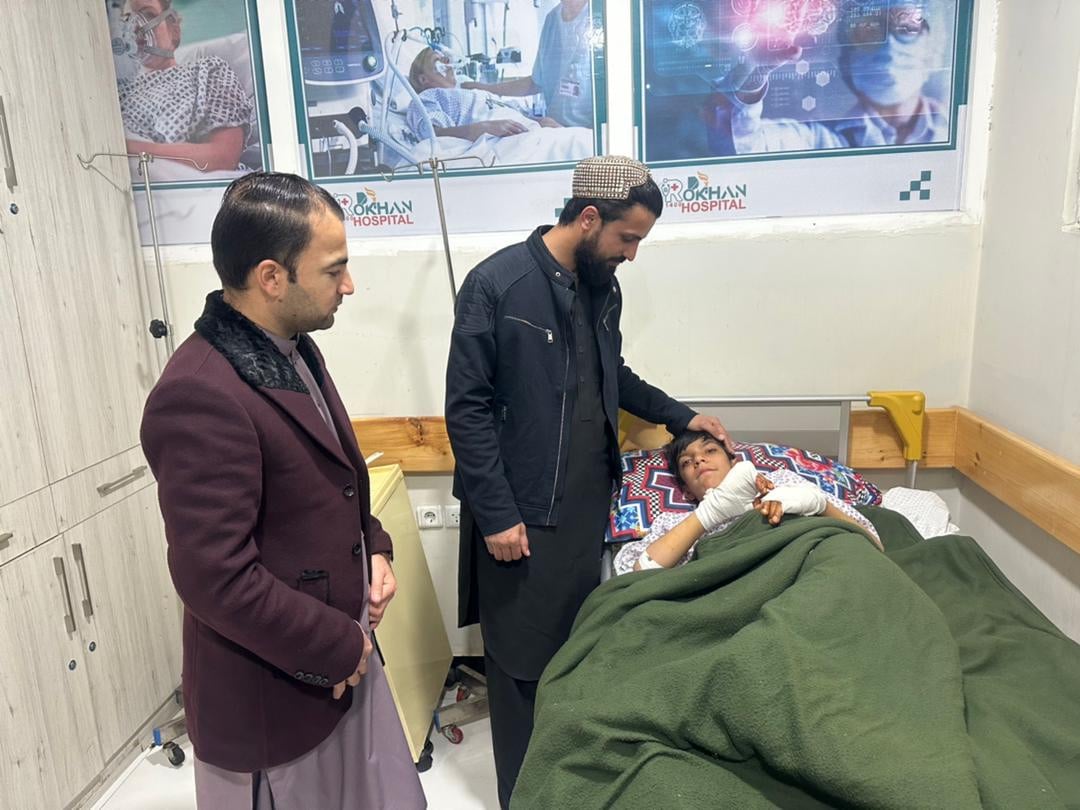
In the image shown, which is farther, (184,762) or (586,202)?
(184,762)

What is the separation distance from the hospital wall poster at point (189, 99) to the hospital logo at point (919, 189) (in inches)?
71.6

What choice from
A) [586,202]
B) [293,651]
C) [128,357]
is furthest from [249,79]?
[293,651]

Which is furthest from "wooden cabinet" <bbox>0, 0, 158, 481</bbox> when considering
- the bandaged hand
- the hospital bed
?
the bandaged hand

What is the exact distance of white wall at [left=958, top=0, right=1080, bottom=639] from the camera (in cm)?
167

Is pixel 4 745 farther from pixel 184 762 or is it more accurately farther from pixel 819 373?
pixel 819 373

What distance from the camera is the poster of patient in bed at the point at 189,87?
214 cm

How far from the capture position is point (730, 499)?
166cm

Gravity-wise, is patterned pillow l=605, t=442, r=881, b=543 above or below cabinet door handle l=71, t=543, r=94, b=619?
above

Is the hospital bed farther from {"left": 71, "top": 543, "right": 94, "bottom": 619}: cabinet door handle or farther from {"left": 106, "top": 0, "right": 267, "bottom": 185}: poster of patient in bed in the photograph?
{"left": 106, "top": 0, "right": 267, "bottom": 185}: poster of patient in bed

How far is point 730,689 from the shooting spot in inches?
44.6

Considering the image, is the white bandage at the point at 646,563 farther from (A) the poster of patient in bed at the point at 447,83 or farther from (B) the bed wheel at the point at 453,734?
(A) the poster of patient in bed at the point at 447,83

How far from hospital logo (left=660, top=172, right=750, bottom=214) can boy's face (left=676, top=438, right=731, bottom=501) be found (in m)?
0.68

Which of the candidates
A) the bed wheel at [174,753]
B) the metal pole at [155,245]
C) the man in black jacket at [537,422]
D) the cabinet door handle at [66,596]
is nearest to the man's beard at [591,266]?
the man in black jacket at [537,422]

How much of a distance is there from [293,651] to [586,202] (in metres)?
1.06
